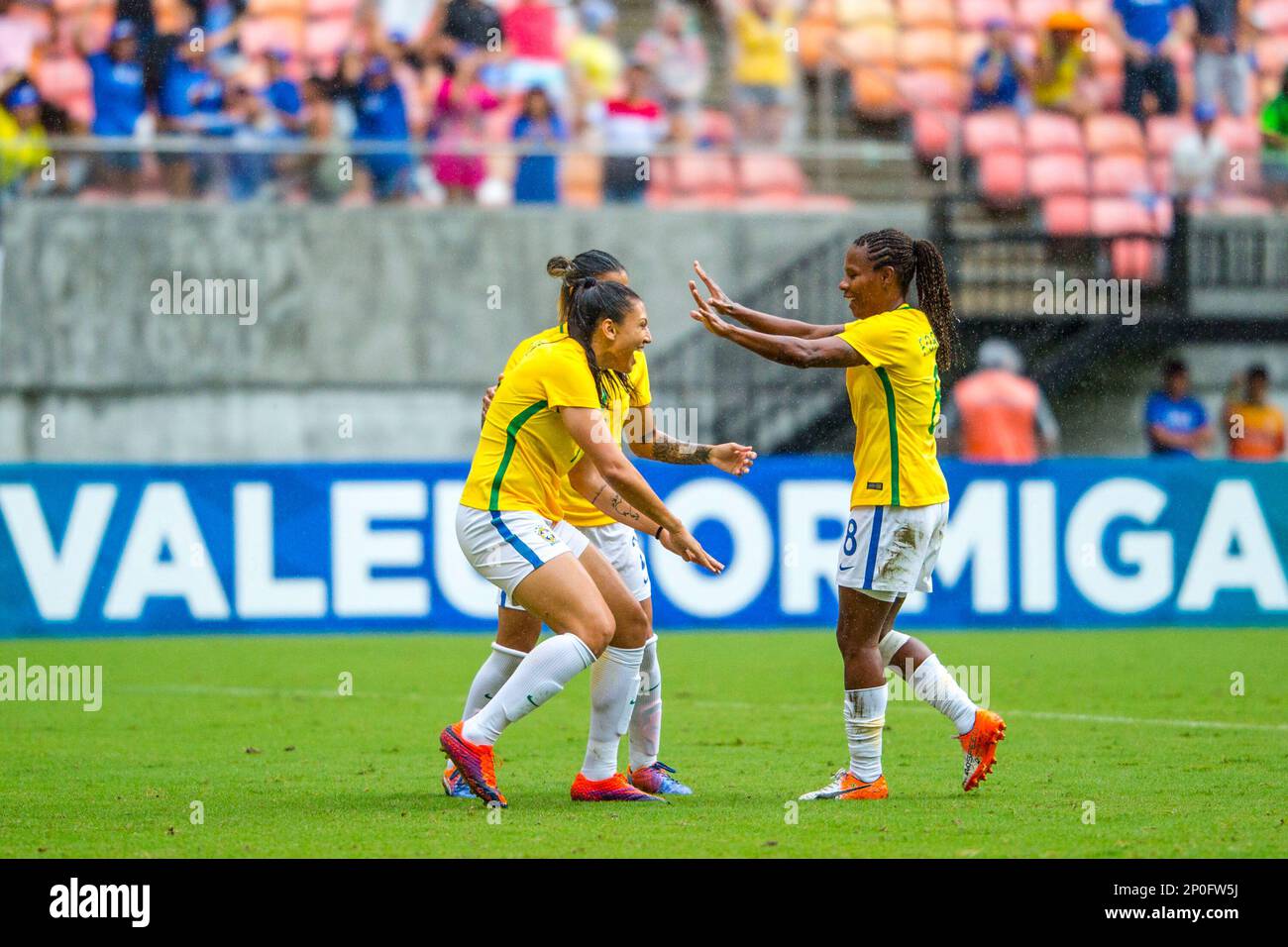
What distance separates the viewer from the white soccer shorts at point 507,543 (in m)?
6.96

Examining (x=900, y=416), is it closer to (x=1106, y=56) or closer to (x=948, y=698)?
(x=948, y=698)

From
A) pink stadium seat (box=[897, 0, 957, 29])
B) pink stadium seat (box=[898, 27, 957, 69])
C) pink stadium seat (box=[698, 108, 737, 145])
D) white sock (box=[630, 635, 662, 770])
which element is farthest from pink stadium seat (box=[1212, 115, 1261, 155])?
white sock (box=[630, 635, 662, 770])

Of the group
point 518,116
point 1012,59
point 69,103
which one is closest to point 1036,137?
point 1012,59

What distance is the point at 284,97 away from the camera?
1747 centimetres

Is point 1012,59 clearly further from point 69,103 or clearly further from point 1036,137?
point 69,103

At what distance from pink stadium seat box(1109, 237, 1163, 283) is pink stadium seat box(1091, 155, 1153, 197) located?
0.53 metres

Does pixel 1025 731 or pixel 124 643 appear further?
pixel 124 643

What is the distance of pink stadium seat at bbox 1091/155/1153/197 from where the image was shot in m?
18.2

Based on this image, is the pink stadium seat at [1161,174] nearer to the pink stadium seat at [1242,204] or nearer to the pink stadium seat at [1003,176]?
the pink stadium seat at [1242,204]

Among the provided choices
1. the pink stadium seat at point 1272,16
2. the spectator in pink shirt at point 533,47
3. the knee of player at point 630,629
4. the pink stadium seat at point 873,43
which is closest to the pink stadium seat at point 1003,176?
the pink stadium seat at point 873,43
